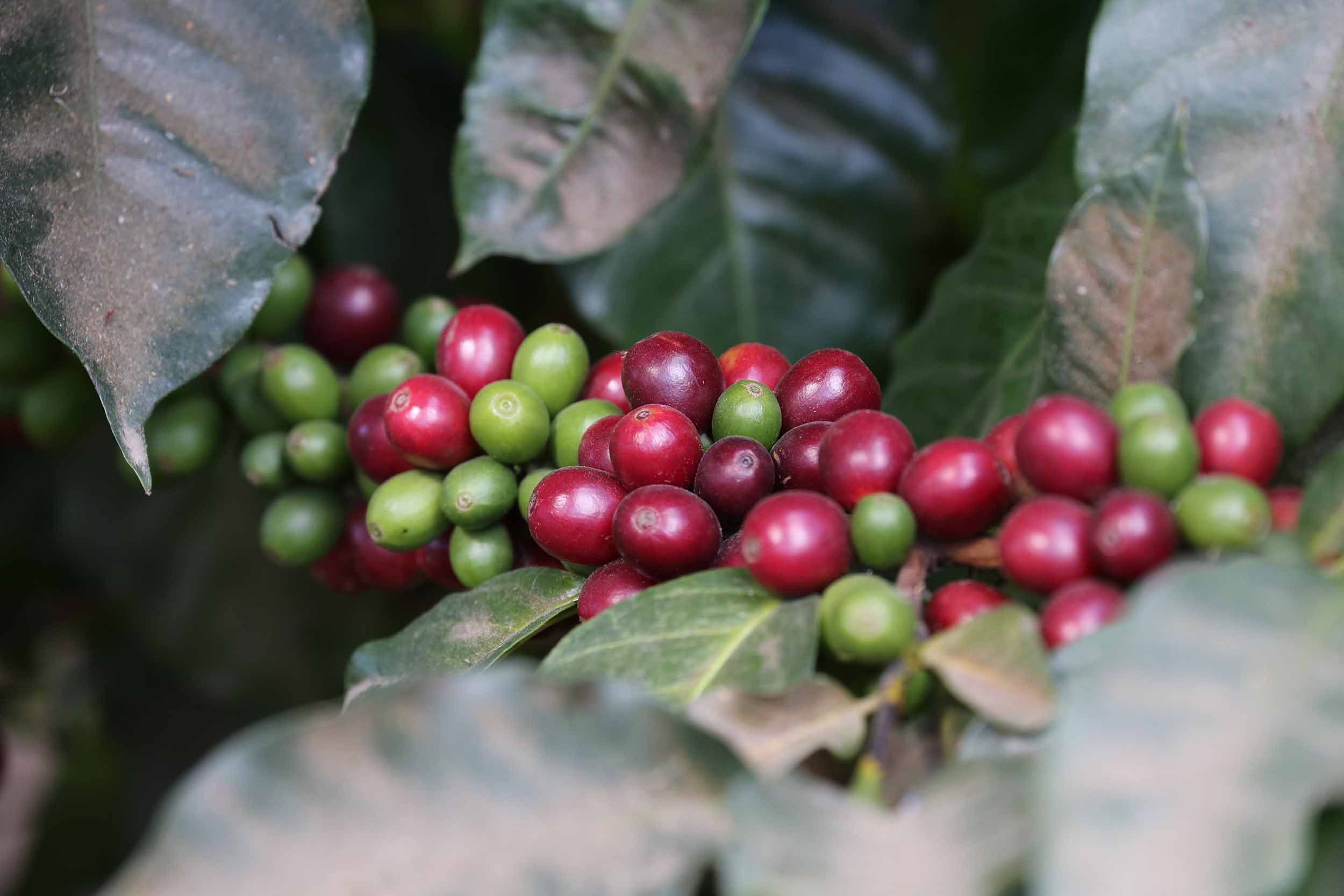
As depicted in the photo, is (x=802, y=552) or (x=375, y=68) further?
(x=375, y=68)

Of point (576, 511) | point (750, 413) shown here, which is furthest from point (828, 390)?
point (576, 511)

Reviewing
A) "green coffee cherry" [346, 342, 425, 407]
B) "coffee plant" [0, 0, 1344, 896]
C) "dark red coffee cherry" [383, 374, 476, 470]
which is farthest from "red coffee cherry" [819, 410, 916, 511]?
"green coffee cherry" [346, 342, 425, 407]

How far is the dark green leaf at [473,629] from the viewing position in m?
0.63

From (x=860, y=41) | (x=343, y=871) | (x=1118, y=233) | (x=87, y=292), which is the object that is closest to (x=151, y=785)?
(x=87, y=292)

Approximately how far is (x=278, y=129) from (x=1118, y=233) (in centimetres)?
52

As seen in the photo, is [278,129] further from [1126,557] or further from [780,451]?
Answer: [1126,557]

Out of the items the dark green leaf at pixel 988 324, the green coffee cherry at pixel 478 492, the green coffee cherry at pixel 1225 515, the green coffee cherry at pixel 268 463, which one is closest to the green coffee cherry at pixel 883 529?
the green coffee cherry at pixel 1225 515

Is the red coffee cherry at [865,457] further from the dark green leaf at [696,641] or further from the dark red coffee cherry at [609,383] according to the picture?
the dark red coffee cherry at [609,383]

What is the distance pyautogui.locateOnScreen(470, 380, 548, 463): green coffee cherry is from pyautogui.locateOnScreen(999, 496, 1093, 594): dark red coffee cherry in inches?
10.9

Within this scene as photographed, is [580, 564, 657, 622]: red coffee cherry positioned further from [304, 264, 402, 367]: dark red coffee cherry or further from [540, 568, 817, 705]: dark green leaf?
[304, 264, 402, 367]: dark red coffee cherry

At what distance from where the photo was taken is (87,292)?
0.67 meters

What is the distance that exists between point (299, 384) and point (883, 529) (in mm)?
471

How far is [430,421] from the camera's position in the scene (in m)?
0.68

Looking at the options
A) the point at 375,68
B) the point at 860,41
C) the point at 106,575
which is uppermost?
the point at 860,41
